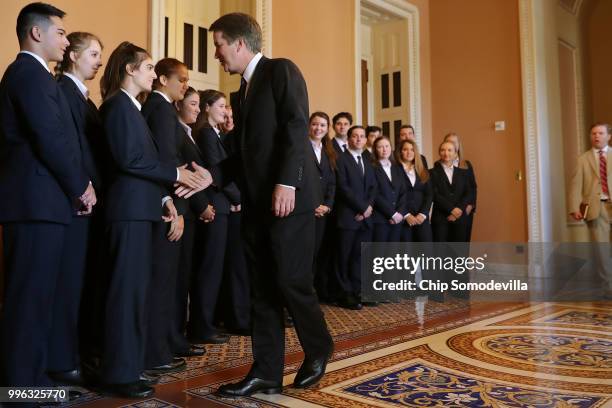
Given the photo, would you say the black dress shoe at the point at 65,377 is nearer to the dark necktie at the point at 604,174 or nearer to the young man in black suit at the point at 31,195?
the young man in black suit at the point at 31,195

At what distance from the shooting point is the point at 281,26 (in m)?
5.80

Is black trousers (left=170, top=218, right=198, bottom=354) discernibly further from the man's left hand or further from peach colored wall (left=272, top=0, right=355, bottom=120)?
peach colored wall (left=272, top=0, right=355, bottom=120)

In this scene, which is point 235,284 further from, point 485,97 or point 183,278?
point 485,97

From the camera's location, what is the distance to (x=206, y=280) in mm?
3213

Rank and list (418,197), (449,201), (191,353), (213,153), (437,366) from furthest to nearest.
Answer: (449,201) < (418,197) < (213,153) < (191,353) < (437,366)

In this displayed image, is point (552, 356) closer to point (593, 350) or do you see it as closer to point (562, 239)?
point (593, 350)

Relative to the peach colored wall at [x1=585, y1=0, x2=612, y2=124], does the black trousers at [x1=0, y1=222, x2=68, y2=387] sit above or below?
below

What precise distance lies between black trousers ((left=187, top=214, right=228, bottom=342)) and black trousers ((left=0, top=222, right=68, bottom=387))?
120cm

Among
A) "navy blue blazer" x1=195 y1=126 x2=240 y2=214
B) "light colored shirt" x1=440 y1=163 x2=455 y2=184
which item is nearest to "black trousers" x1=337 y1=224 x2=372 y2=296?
"light colored shirt" x1=440 y1=163 x2=455 y2=184

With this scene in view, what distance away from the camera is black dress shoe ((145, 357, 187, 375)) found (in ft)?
8.30

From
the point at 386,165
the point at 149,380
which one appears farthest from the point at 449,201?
the point at 149,380

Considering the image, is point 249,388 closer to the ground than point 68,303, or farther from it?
closer to the ground

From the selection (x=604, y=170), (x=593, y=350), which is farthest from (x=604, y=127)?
(x=593, y=350)

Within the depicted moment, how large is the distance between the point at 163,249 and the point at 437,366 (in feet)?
4.72
